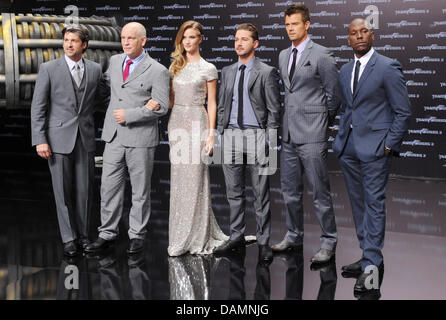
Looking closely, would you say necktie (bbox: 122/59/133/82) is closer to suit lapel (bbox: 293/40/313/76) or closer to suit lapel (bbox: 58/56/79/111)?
suit lapel (bbox: 58/56/79/111)

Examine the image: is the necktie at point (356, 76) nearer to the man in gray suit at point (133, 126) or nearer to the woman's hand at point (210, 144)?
the woman's hand at point (210, 144)

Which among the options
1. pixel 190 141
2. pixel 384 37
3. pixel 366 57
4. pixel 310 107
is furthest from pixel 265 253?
pixel 384 37

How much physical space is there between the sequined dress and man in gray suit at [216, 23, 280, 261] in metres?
0.16

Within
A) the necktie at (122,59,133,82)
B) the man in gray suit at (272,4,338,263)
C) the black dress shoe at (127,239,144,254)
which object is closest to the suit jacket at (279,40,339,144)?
the man in gray suit at (272,4,338,263)

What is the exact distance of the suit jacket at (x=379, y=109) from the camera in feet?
11.0

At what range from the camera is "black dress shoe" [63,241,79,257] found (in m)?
4.07

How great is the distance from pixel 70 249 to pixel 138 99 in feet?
3.75

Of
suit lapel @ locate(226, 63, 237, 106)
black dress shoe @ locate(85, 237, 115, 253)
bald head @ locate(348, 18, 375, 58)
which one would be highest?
bald head @ locate(348, 18, 375, 58)

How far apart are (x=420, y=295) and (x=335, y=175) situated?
4.29m

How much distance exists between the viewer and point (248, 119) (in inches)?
157

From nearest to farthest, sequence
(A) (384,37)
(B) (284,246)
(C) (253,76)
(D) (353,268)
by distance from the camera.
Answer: (D) (353,268), (C) (253,76), (B) (284,246), (A) (384,37)

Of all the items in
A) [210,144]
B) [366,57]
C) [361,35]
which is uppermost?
[361,35]

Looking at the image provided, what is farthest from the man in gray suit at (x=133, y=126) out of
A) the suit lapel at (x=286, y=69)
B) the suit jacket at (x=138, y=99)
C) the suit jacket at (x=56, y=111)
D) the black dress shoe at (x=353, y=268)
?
the black dress shoe at (x=353, y=268)

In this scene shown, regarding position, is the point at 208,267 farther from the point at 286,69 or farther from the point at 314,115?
the point at 286,69
